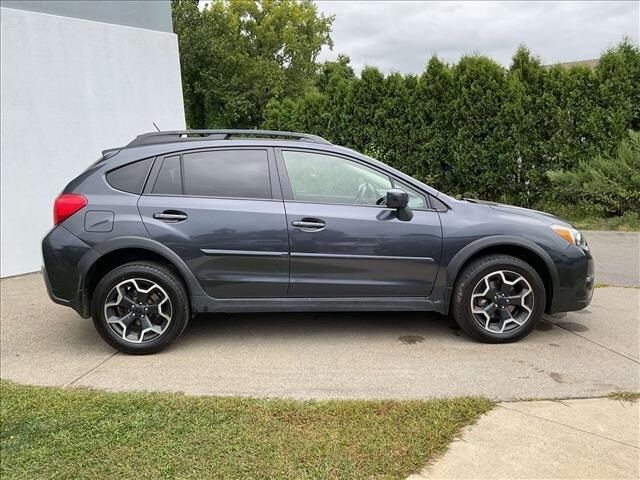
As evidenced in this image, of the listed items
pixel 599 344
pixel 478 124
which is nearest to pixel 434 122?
pixel 478 124

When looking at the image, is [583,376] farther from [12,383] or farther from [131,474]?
[12,383]

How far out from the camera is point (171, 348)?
15.3 feet

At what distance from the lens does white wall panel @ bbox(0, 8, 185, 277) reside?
7.18 metres

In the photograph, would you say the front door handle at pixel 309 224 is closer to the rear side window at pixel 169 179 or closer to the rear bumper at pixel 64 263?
the rear side window at pixel 169 179

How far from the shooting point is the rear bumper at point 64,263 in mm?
4359

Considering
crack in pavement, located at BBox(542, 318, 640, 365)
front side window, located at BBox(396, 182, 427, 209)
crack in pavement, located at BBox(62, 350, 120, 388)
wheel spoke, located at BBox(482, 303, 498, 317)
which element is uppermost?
front side window, located at BBox(396, 182, 427, 209)

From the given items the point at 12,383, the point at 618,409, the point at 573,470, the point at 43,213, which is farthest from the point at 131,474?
the point at 43,213

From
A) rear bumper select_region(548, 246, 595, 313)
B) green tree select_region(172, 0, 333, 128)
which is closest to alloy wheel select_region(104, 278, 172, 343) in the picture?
rear bumper select_region(548, 246, 595, 313)

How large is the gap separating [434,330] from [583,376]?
1348mm

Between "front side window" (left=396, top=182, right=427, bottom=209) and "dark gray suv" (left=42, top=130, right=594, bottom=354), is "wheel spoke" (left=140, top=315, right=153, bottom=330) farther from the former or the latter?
"front side window" (left=396, top=182, right=427, bottom=209)

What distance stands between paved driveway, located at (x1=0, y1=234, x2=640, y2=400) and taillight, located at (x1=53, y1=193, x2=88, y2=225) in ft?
3.84

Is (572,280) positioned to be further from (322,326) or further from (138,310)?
(138,310)

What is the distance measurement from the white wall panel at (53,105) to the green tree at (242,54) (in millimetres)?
14066

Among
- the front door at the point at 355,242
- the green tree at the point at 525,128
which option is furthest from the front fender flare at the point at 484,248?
the green tree at the point at 525,128
